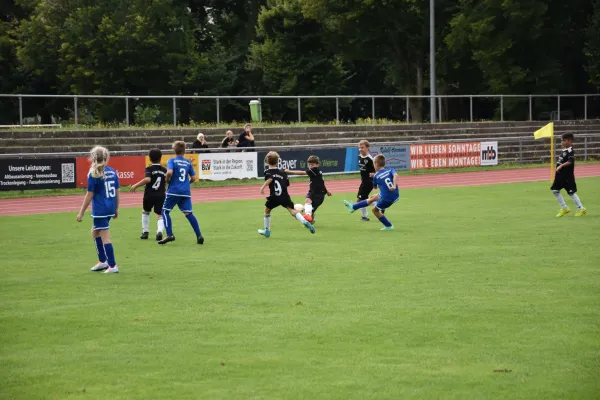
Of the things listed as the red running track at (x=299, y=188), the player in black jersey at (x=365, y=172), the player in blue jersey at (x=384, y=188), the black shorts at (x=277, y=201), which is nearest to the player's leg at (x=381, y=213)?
the player in blue jersey at (x=384, y=188)

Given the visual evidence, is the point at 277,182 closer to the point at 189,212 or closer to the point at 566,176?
the point at 189,212

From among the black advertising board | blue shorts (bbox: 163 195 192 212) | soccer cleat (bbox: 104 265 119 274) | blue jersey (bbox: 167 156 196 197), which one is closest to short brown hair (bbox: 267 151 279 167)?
blue jersey (bbox: 167 156 196 197)

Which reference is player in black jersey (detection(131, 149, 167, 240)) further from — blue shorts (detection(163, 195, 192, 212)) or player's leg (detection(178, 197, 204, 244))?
player's leg (detection(178, 197, 204, 244))

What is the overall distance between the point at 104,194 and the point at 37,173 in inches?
661

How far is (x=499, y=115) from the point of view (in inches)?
1978

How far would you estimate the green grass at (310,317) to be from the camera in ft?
24.2

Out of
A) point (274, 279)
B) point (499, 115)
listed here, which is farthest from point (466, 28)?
point (274, 279)

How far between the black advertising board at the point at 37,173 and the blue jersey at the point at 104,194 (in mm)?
16489

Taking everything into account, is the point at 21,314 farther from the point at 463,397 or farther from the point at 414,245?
the point at 414,245

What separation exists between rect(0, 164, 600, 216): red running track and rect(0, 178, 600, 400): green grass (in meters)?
8.31

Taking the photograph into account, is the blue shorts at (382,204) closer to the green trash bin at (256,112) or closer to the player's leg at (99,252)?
the player's leg at (99,252)

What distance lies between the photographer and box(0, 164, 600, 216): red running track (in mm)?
26156

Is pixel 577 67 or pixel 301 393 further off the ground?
pixel 577 67

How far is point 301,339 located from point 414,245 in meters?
7.35
